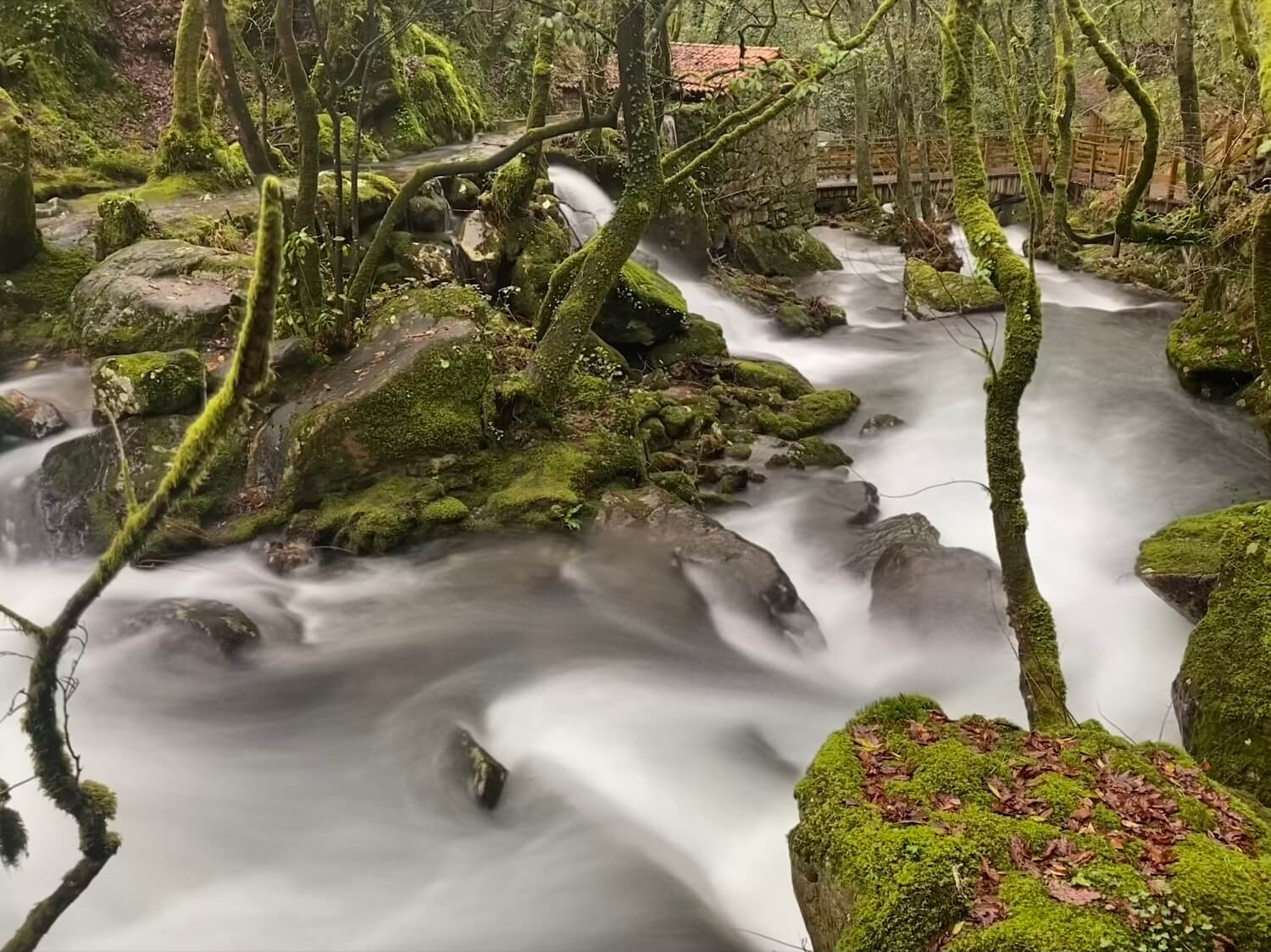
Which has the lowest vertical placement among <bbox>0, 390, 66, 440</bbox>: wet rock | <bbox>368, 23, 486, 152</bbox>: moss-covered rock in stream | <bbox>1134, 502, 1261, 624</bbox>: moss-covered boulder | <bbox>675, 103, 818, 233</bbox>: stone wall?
<bbox>1134, 502, 1261, 624</bbox>: moss-covered boulder

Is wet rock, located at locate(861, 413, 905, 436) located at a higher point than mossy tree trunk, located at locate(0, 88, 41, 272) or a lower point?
lower

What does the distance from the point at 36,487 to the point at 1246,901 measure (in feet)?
28.4

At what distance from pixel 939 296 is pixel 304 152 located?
11017 mm

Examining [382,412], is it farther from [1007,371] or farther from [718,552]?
[1007,371]

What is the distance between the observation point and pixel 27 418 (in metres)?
8.05

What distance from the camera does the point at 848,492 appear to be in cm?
852

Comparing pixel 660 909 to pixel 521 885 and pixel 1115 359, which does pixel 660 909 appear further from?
pixel 1115 359

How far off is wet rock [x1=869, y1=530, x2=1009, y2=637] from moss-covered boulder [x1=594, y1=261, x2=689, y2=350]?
498 centimetres

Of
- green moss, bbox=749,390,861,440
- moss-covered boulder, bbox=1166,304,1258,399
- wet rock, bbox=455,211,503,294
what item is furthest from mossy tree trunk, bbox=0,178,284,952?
moss-covered boulder, bbox=1166,304,1258,399

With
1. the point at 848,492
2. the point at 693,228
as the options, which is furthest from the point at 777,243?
the point at 848,492

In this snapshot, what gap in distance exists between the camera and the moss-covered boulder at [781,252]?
1659 cm

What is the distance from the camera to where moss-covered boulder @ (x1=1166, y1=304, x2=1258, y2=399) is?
955 cm

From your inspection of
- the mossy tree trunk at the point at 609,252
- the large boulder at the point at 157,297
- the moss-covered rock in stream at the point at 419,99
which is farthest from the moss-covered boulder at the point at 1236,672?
the moss-covered rock in stream at the point at 419,99

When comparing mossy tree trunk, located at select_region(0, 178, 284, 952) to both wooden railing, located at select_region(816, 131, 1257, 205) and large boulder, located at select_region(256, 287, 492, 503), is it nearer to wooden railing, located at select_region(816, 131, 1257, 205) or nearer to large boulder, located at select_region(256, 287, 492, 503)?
large boulder, located at select_region(256, 287, 492, 503)
